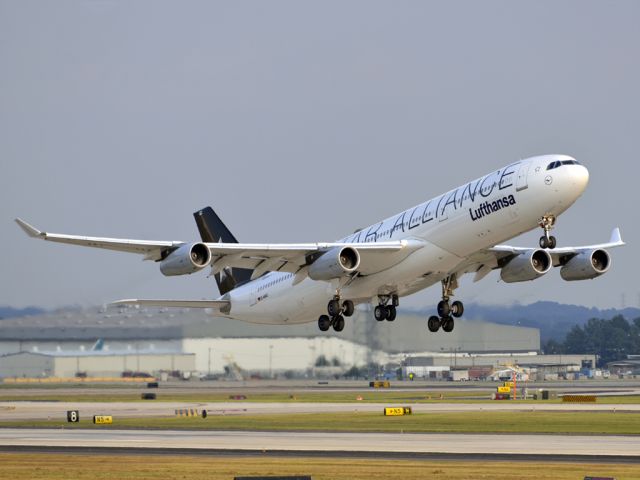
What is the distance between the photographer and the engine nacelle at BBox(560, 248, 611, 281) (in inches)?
2363

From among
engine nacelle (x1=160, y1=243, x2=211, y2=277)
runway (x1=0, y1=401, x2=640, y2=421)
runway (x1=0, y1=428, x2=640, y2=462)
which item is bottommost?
runway (x1=0, y1=428, x2=640, y2=462)

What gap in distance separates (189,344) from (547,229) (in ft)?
174

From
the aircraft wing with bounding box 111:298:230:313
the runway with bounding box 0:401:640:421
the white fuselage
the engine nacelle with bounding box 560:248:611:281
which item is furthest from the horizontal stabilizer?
the engine nacelle with bounding box 560:248:611:281

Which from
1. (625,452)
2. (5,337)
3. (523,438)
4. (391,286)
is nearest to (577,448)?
(625,452)

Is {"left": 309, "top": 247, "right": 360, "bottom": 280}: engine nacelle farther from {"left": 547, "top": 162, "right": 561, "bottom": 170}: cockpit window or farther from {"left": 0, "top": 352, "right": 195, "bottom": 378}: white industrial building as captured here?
{"left": 0, "top": 352, "right": 195, "bottom": 378}: white industrial building

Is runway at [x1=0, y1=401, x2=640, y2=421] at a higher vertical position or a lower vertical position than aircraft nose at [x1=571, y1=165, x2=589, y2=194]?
lower

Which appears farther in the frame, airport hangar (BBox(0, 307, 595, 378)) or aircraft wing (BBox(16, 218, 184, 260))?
airport hangar (BBox(0, 307, 595, 378))

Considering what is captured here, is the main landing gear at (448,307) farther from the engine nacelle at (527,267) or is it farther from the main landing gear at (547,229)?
the main landing gear at (547,229)

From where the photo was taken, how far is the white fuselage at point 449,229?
49.7m

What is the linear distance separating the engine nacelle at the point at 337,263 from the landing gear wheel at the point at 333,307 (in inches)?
129

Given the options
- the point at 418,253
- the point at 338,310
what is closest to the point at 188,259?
the point at 338,310

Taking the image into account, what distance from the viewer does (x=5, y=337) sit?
4070 inches

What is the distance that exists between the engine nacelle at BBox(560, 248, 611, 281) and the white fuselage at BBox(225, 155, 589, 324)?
641 centimetres

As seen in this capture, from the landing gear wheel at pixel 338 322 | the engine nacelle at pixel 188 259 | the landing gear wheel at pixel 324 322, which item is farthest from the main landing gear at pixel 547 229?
the engine nacelle at pixel 188 259
